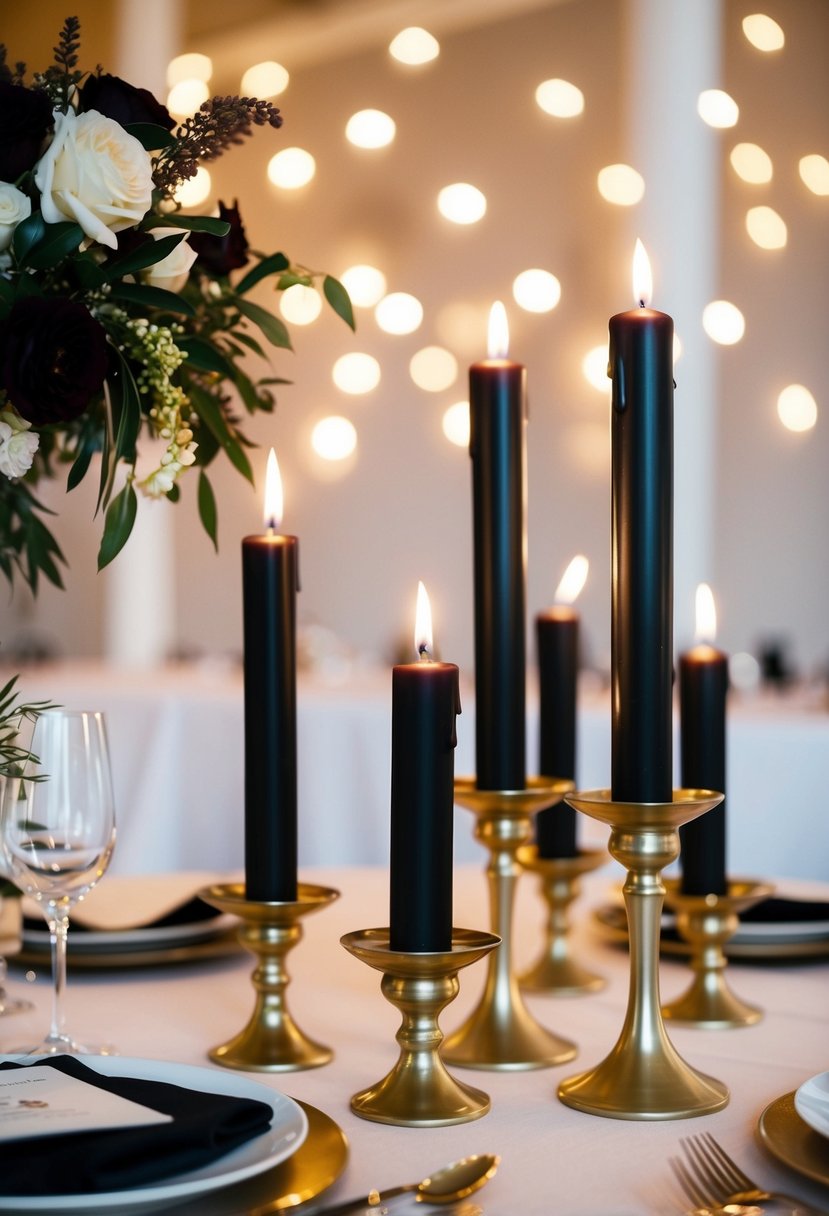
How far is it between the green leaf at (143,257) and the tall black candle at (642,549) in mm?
249

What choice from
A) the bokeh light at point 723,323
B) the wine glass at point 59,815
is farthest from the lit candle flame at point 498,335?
the bokeh light at point 723,323

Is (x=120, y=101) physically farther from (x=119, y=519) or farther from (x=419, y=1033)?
(x=419, y=1033)

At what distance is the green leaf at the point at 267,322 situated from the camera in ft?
2.83

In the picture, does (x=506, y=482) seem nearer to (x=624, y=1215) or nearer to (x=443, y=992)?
(x=443, y=992)

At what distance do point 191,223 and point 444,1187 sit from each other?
20.7 inches

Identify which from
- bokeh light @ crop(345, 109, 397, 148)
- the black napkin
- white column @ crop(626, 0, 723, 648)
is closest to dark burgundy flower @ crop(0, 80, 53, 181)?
the black napkin

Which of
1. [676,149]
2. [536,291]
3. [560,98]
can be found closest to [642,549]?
[676,149]

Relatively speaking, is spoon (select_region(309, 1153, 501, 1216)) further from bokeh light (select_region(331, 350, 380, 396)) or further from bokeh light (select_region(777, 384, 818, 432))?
bokeh light (select_region(331, 350, 380, 396))

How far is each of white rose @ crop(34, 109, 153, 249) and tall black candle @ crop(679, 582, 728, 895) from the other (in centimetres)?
42

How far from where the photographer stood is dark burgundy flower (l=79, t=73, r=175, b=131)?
2.50 ft

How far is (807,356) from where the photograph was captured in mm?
5141

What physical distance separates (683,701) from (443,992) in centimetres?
33

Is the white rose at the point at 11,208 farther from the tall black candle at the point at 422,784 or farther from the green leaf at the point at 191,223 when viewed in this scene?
the tall black candle at the point at 422,784

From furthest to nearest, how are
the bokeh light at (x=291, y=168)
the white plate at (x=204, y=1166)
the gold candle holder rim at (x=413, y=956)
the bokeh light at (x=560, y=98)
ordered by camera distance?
the bokeh light at (x=291, y=168) → the bokeh light at (x=560, y=98) → the gold candle holder rim at (x=413, y=956) → the white plate at (x=204, y=1166)
